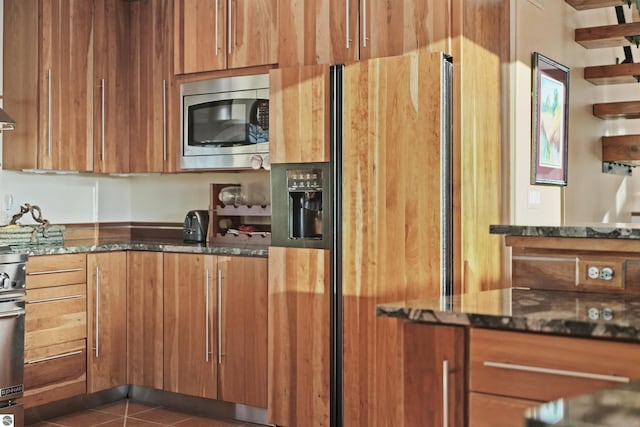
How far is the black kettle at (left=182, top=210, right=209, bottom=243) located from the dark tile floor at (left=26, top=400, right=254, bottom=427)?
101 cm

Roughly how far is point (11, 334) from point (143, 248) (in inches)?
35.1

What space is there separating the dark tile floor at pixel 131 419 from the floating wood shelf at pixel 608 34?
3.32 m

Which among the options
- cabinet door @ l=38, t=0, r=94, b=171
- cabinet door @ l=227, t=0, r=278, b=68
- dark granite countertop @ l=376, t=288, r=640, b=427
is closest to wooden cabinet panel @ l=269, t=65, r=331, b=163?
cabinet door @ l=227, t=0, r=278, b=68

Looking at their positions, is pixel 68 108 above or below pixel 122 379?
above

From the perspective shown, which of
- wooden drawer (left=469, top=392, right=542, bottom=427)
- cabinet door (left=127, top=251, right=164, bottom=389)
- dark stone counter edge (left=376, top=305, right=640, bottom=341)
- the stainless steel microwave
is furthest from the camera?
cabinet door (left=127, top=251, right=164, bottom=389)

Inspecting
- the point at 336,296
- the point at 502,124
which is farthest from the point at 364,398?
the point at 502,124

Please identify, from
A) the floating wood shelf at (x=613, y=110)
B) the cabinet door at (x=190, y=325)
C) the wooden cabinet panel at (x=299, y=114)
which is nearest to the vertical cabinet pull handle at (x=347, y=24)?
the wooden cabinet panel at (x=299, y=114)

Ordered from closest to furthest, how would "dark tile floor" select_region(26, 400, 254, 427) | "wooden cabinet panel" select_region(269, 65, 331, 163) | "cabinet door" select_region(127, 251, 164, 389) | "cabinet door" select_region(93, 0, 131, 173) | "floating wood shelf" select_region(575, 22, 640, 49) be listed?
"wooden cabinet panel" select_region(269, 65, 331, 163), "dark tile floor" select_region(26, 400, 254, 427), "cabinet door" select_region(127, 251, 164, 389), "cabinet door" select_region(93, 0, 131, 173), "floating wood shelf" select_region(575, 22, 640, 49)

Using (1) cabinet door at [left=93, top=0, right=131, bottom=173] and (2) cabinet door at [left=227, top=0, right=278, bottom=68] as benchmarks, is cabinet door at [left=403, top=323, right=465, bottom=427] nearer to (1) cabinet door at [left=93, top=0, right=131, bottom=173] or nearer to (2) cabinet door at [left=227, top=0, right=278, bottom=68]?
(2) cabinet door at [left=227, top=0, right=278, bottom=68]

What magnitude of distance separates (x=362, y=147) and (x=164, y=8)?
1929mm

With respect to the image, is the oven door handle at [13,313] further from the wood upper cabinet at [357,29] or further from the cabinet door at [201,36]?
the wood upper cabinet at [357,29]

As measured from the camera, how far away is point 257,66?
13.5 feet

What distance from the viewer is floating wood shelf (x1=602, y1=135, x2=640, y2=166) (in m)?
5.56

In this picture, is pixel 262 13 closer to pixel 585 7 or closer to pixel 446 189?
pixel 446 189
